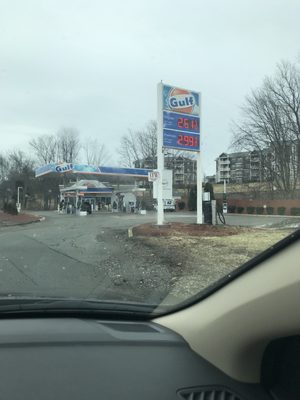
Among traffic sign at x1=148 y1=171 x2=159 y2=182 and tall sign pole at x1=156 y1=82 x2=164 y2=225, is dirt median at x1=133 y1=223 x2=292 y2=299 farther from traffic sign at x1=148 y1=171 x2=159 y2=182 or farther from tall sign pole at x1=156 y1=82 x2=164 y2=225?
traffic sign at x1=148 y1=171 x2=159 y2=182

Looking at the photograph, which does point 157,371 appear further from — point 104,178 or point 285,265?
point 104,178

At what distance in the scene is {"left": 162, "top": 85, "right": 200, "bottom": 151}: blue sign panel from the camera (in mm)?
22734

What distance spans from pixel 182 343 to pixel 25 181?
301 feet

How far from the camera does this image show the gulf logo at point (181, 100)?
23073 millimetres

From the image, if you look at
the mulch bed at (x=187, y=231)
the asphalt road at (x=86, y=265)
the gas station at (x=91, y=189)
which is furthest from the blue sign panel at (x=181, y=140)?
the gas station at (x=91, y=189)

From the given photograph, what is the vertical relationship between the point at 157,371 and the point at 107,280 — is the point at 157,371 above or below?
above

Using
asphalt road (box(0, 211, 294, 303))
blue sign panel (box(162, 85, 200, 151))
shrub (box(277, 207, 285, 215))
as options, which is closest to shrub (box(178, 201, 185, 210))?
shrub (box(277, 207, 285, 215))

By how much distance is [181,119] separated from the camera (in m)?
23.3

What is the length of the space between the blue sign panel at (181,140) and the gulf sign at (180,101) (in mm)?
945

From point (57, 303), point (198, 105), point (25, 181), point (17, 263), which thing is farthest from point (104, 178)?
→ point (57, 303)

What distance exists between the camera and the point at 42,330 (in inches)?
102

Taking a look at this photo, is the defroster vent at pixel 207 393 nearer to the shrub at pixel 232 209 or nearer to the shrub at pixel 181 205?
the shrub at pixel 232 209

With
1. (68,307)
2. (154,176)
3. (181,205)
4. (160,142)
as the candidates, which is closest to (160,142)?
(160,142)

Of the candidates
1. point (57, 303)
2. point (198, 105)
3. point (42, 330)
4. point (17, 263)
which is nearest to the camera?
point (42, 330)
